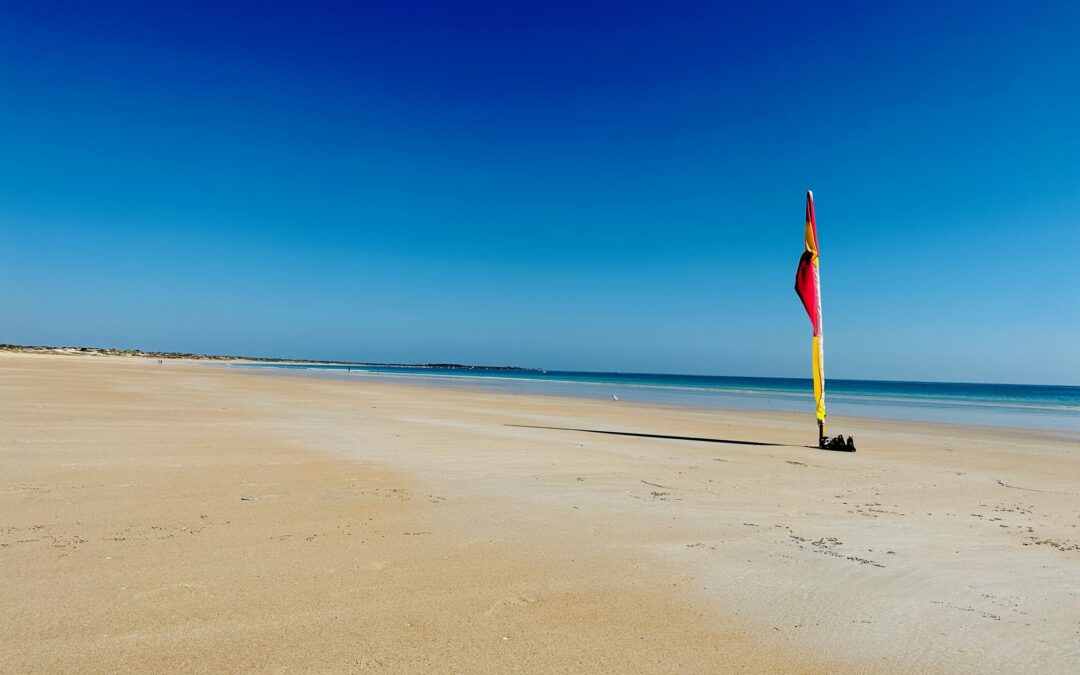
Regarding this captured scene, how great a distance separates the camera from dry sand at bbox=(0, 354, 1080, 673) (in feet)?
11.4

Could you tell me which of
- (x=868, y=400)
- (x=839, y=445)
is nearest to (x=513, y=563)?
(x=839, y=445)

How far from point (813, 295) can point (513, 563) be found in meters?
11.6

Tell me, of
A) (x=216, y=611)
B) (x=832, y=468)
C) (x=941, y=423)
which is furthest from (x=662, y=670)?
(x=941, y=423)

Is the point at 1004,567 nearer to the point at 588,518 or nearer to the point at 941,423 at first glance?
the point at 588,518

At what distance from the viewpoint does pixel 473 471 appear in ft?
30.4

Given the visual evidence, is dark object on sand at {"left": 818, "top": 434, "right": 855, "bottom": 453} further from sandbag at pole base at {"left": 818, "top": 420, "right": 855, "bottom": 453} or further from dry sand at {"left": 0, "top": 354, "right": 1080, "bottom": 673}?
dry sand at {"left": 0, "top": 354, "right": 1080, "bottom": 673}

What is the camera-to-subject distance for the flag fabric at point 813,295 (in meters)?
13.9

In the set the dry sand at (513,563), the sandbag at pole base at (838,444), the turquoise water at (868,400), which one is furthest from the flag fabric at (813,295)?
the turquoise water at (868,400)

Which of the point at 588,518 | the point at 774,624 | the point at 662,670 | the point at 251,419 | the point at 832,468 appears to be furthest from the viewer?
the point at 251,419

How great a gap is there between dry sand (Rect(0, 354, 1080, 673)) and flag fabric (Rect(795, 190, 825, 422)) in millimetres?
3540

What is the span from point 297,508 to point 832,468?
9.37m

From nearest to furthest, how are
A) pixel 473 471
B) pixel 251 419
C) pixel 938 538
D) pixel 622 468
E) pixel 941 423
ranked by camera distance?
pixel 938 538, pixel 473 471, pixel 622 468, pixel 251 419, pixel 941 423

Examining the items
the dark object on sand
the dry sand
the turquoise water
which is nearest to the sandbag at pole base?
the dark object on sand

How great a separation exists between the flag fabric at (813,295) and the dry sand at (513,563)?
139 inches
